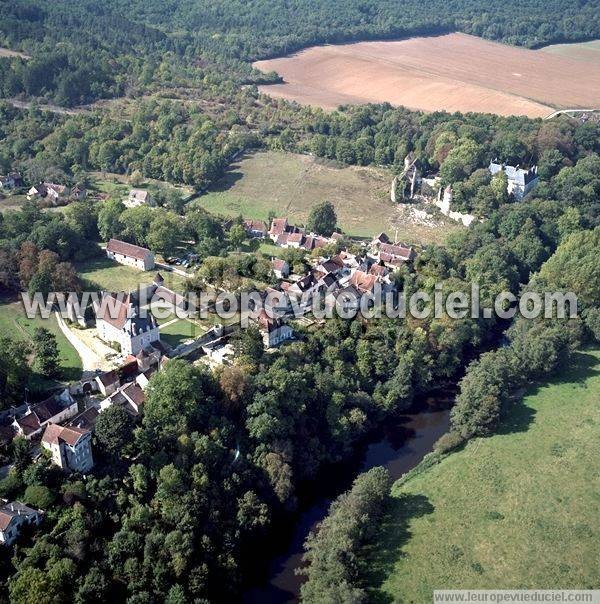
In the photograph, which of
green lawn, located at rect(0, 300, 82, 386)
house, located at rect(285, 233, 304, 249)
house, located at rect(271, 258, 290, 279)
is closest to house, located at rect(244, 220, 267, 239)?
house, located at rect(285, 233, 304, 249)

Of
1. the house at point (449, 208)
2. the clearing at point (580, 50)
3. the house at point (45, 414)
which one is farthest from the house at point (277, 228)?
the clearing at point (580, 50)

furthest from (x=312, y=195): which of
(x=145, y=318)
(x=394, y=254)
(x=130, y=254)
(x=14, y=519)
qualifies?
Answer: (x=14, y=519)

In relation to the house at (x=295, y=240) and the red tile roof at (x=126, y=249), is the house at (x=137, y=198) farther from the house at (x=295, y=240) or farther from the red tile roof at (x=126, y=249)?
the house at (x=295, y=240)

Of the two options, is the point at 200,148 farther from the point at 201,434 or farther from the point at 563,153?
the point at 201,434

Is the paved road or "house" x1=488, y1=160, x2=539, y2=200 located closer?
the paved road

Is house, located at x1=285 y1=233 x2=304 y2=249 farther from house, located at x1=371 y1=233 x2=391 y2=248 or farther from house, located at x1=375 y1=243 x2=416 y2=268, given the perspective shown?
house, located at x1=375 y1=243 x2=416 y2=268

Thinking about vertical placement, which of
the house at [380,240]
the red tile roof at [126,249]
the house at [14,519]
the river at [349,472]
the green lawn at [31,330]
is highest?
the house at [380,240]
